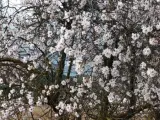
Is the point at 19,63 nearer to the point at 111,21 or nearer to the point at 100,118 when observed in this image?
the point at 100,118

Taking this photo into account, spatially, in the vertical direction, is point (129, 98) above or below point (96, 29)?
below

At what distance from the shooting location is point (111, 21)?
248 inches

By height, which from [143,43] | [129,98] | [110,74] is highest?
[143,43]

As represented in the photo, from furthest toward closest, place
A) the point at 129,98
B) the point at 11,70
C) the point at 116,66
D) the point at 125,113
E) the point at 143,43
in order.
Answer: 1. the point at 11,70
2. the point at 125,113
3. the point at 129,98
4. the point at 116,66
5. the point at 143,43

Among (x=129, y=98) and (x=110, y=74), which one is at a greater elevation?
(x=110, y=74)

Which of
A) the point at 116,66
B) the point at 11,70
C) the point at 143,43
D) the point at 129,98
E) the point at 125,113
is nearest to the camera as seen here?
the point at 143,43

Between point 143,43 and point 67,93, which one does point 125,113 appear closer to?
point 67,93

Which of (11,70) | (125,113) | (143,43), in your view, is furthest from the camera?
(11,70)

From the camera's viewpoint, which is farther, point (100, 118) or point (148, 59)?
point (100, 118)

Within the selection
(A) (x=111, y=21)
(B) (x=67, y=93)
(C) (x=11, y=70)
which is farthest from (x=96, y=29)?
(C) (x=11, y=70)

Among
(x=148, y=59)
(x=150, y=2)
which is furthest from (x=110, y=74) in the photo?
(x=150, y=2)

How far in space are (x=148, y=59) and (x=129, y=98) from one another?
126cm

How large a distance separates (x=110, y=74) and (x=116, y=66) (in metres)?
0.29

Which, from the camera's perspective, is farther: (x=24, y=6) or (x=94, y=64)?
(x=24, y=6)
